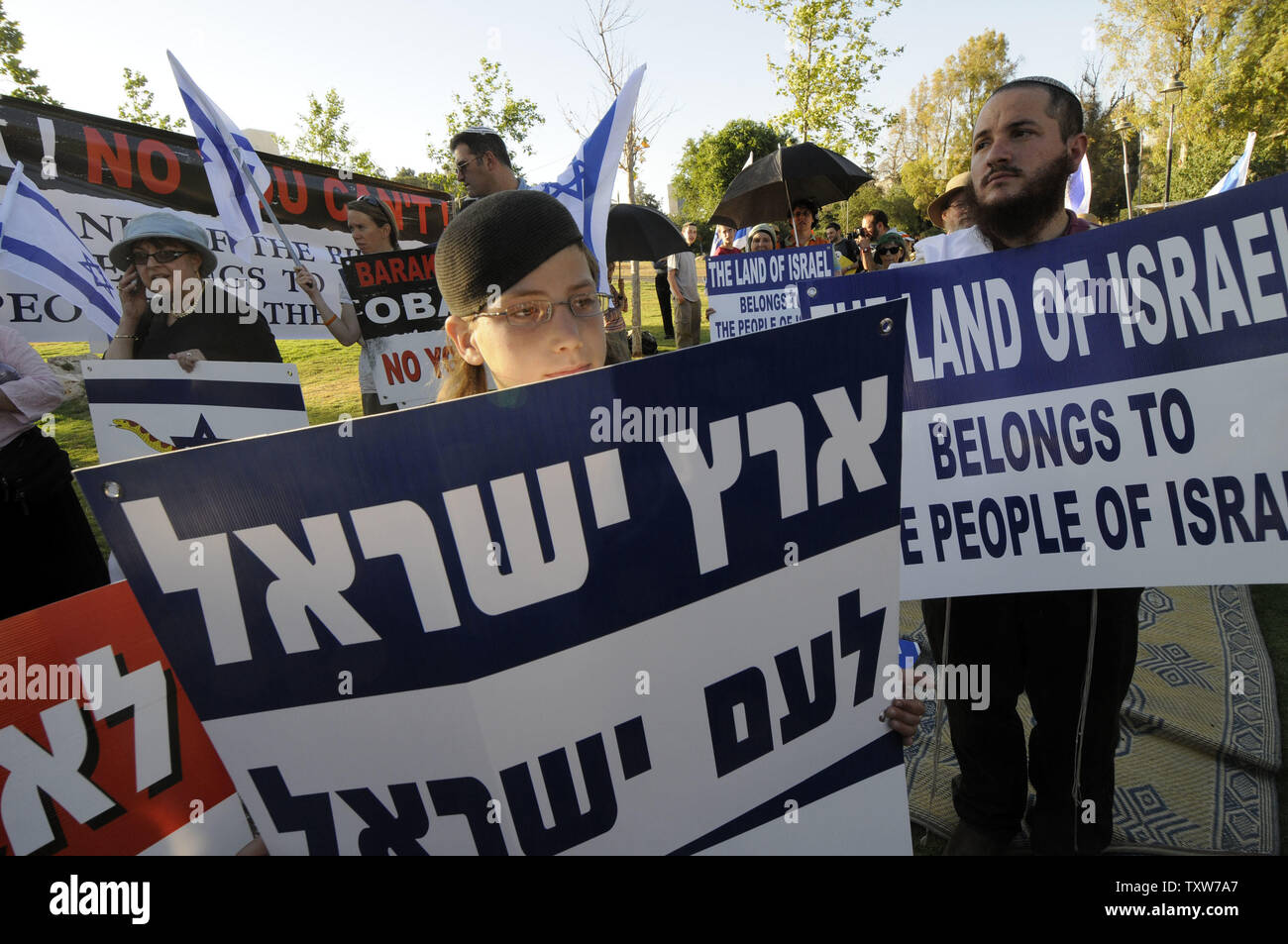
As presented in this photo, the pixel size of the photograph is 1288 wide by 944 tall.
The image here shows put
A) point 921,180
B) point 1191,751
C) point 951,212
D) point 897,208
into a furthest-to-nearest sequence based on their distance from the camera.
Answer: point 921,180 < point 897,208 < point 951,212 < point 1191,751

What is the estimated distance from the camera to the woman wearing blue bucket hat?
3.18m

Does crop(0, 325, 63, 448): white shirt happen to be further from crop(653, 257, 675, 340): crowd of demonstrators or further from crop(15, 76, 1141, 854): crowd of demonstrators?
crop(653, 257, 675, 340): crowd of demonstrators

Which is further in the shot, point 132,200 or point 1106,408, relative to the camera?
point 132,200

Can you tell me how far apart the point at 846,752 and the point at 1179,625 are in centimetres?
357

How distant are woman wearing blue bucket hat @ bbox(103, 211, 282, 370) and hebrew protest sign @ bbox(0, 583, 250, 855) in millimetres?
2239

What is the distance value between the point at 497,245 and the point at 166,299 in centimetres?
261

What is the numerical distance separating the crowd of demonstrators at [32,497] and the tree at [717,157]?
112 feet

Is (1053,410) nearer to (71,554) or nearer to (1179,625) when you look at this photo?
(1179,625)

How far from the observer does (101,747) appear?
1211 mm

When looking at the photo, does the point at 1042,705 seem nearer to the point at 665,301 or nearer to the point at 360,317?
the point at 360,317

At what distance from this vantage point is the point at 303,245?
673cm

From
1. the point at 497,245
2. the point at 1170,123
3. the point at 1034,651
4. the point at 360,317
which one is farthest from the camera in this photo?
the point at 1170,123

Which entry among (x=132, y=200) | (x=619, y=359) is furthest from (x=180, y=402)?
(x=132, y=200)

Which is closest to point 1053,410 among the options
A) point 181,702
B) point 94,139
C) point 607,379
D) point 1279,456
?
point 1279,456
